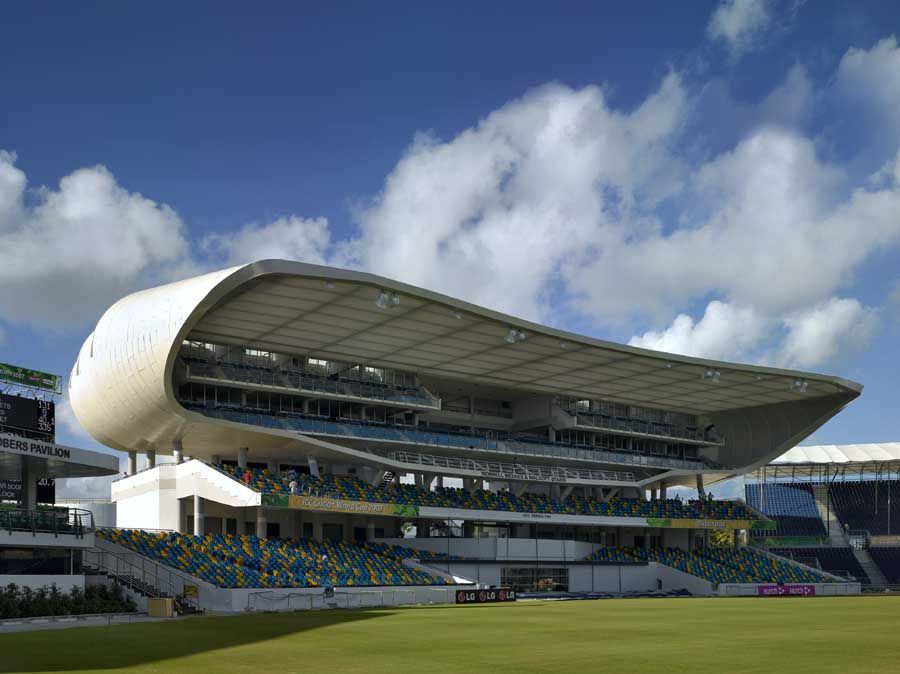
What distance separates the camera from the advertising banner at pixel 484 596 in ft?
184

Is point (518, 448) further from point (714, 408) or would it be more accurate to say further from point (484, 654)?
point (484, 654)

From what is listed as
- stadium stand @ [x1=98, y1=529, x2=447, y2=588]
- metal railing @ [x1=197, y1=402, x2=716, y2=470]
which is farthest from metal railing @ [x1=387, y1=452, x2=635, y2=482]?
stadium stand @ [x1=98, y1=529, x2=447, y2=588]

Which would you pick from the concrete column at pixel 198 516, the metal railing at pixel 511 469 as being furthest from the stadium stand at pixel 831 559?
the concrete column at pixel 198 516

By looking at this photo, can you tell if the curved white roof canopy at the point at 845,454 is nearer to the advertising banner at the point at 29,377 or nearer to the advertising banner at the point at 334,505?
the advertising banner at the point at 334,505

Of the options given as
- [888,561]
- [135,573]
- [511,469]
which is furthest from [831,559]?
[135,573]

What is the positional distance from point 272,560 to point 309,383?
1451cm

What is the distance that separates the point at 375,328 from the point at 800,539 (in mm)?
56772

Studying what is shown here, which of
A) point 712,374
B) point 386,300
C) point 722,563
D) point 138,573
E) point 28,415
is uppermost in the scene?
point 386,300

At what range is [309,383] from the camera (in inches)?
2719

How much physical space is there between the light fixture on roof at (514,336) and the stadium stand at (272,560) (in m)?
15.0

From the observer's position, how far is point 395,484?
7381cm

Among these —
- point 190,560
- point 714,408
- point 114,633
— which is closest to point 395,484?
point 190,560

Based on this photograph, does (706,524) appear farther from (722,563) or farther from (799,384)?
(799,384)

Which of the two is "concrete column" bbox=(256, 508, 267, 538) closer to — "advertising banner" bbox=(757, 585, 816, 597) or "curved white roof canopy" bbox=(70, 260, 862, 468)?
"curved white roof canopy" bbox=(70, 260, 862, 468)
